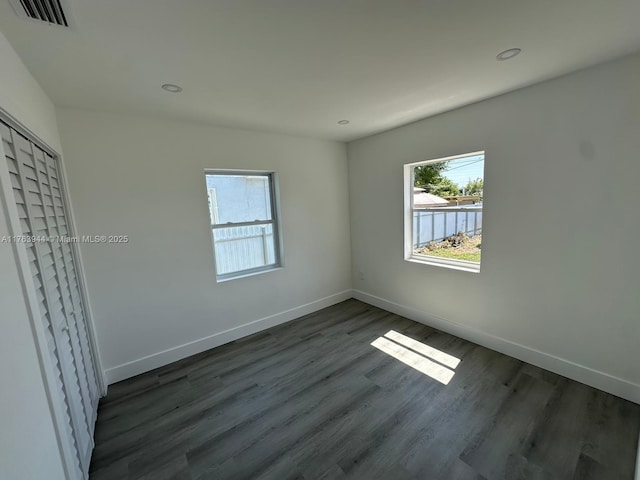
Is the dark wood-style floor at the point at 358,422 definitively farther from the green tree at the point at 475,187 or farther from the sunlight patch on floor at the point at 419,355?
the green tree at the point at 475,187

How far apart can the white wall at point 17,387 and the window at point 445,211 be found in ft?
10.8

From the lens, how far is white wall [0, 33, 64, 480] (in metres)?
0.86

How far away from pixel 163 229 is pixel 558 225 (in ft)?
11.7

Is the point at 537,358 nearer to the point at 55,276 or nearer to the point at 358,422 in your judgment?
the point at 358,422

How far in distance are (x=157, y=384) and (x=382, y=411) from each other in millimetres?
2035

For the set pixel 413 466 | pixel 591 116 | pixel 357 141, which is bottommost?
pixel 413 466

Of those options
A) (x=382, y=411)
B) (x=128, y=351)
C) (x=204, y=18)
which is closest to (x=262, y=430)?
(x=382, y=411)

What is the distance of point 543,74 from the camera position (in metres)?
2.02

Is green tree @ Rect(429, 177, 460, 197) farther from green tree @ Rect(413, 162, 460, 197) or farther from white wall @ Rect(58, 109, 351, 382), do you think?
white wall @ Rect(58, 109, 351, 382)

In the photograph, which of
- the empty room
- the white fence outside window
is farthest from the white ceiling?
the white fence outside window

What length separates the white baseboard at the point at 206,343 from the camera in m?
2.54

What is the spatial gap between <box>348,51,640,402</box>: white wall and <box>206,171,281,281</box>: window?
6.44 ft

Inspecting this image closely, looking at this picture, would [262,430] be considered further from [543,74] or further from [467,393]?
[543,74]

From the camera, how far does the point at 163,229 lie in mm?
2654
